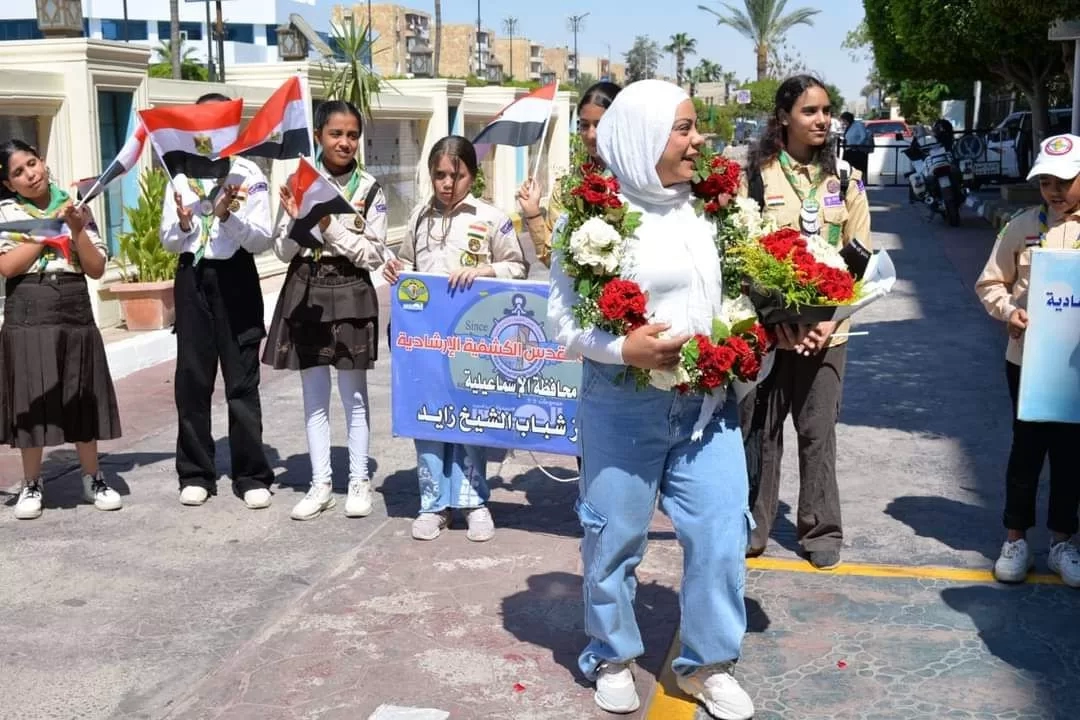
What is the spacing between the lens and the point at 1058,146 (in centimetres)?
461

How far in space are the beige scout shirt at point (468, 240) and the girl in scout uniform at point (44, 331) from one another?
1597mm

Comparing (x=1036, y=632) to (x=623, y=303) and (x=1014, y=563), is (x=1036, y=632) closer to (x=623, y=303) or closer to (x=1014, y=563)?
(x=1014, y=563)

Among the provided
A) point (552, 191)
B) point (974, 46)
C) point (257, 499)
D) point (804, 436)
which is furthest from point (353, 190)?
point (974, 46)

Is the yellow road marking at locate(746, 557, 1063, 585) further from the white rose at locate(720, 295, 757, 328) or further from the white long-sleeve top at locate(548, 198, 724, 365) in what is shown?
the white long-sleeve top at locate(548, 198, 724, 365)

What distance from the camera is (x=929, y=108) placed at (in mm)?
63000

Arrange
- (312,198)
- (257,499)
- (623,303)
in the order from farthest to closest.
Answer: (257,499) < (312,198) < (623,303)

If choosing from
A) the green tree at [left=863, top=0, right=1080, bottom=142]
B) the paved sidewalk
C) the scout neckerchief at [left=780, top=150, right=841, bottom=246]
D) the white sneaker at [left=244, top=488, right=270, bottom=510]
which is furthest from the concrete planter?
the green tree at [left=863, top=0, right=1080, bottom=142]

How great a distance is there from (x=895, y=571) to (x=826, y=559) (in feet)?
0.91

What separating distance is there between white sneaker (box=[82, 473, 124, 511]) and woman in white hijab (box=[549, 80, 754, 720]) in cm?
316

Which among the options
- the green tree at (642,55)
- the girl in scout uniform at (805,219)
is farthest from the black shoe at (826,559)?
the green tree at (642,55)

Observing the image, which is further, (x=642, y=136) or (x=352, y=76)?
(x=352, y=76)

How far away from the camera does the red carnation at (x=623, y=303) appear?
3619 millimetres

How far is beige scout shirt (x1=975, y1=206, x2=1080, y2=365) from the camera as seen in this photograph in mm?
4699

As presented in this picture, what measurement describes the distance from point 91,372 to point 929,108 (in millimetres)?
62040
